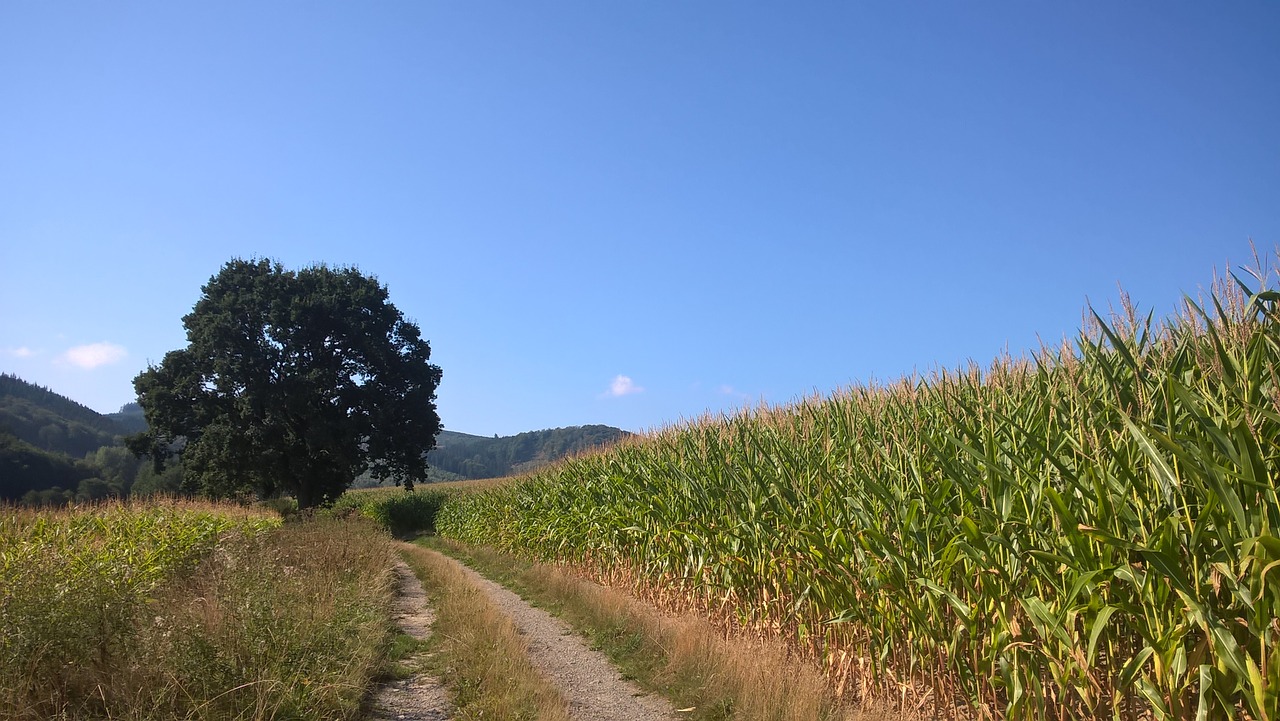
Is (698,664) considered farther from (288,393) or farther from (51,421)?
(51,421)

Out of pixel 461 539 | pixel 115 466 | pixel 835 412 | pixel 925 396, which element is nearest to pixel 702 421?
pixel 835 412

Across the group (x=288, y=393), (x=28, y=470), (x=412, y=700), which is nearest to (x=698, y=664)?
(x=412, y=700)

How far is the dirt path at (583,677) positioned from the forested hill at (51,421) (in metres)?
33.6

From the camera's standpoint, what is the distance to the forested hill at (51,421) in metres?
35.5

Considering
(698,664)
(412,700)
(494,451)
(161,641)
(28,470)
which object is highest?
(494,451)

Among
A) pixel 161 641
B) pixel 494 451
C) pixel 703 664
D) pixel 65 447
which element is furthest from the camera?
pixel 494 451

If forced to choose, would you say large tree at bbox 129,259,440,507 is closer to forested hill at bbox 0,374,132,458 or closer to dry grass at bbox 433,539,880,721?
forested hill at bbox 0,374,132,458

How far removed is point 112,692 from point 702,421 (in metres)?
7.68

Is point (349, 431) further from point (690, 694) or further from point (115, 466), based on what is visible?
point (690, 694)

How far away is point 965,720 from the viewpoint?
424cm

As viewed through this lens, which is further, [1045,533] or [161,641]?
[161,641]

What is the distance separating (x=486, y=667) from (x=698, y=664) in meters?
1.98

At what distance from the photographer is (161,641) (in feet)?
16.4

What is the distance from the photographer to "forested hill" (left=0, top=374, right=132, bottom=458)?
35.5 meters
